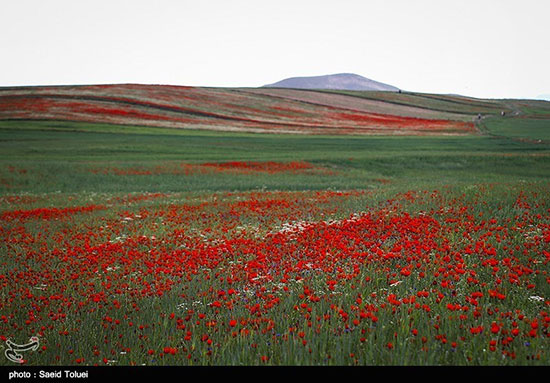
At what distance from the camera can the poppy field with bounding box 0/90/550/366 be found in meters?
4.21

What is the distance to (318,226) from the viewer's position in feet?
35.0

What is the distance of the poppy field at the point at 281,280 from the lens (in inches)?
166

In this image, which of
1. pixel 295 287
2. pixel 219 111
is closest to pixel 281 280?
pixel 295 287

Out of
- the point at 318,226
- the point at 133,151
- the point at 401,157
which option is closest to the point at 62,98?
the point at 133,151

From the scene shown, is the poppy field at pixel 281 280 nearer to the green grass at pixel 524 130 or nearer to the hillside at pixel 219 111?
the hillside at pixel 219 111

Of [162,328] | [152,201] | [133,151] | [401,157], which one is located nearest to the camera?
[162,328]

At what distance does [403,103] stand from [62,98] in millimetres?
76993

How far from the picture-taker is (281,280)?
21.0ft

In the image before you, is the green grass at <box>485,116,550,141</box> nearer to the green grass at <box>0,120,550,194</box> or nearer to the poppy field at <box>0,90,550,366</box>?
the green grass at <box>0,120,550,194</box>

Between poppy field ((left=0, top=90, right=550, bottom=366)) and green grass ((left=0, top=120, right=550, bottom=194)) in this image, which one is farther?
green grass ((left=0, top=120, right=550, bottom=194))

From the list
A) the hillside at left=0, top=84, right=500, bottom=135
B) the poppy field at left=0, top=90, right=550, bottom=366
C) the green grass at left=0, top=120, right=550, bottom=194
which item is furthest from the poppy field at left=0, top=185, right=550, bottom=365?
the hillside at left=0, top=84, right=500, bottom=135

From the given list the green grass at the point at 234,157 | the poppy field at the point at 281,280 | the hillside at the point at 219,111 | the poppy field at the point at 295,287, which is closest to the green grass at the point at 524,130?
the green grass at the point at 234,157

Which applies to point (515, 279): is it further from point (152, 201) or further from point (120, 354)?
point (152, 201)

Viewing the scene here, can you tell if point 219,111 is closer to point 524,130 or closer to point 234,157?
point 234,157
